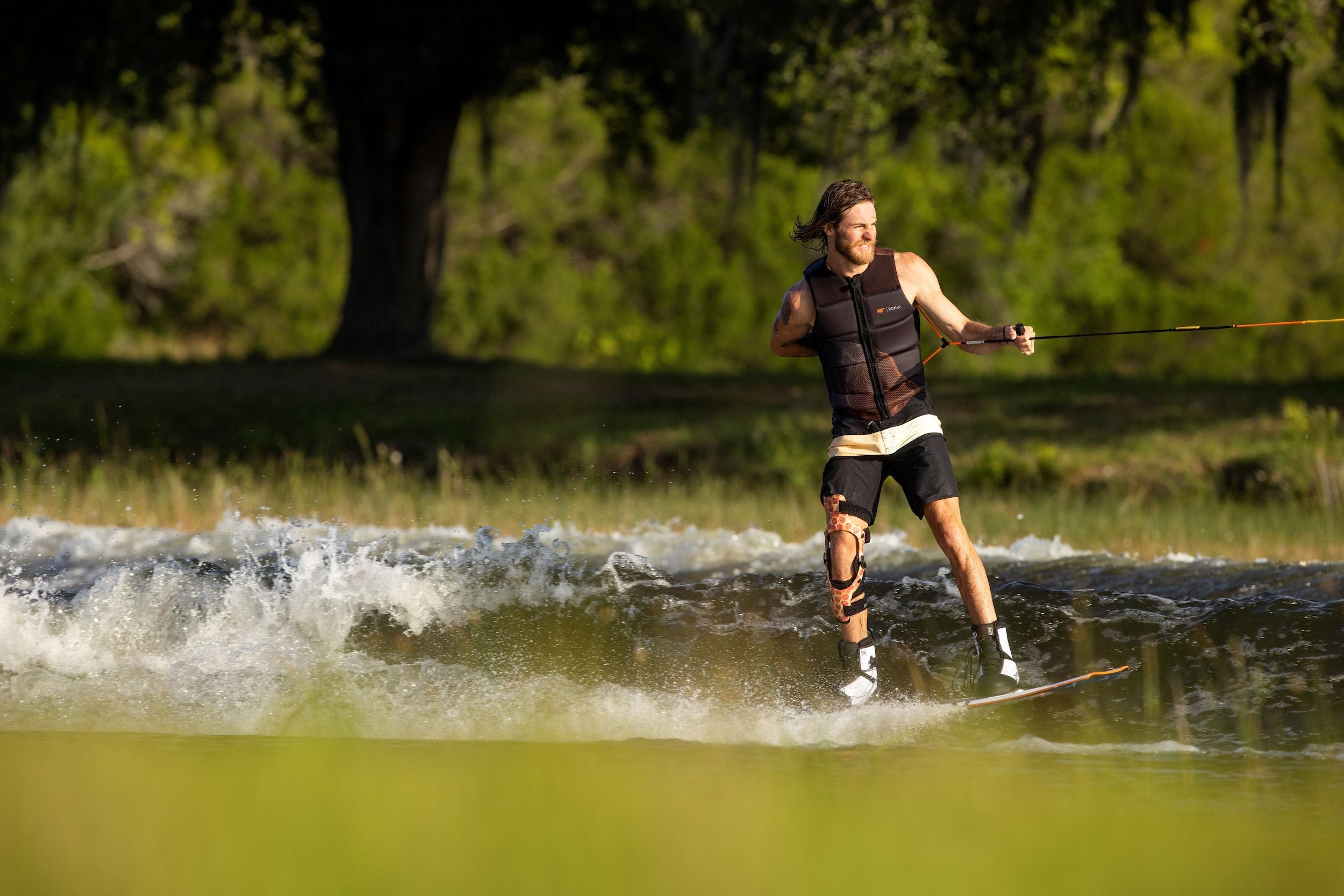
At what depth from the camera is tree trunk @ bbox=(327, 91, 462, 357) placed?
20.2 m

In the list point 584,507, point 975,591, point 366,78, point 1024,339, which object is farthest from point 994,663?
point 366,78

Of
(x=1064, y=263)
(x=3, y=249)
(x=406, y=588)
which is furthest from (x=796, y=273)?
(x=406, y=588)

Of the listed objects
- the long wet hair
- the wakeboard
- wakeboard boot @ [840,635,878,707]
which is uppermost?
the long wet hair

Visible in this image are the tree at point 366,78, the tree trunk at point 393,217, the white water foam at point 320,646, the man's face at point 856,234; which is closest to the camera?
the man's face at point 856,234

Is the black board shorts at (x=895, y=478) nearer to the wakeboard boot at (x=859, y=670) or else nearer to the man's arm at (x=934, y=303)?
the man's arm at (x=934, y=303)

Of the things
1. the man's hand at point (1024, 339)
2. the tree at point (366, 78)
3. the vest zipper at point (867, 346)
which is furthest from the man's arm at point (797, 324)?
the tree at point (366, 78)

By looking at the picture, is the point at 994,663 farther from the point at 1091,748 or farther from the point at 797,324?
the point at 797,324

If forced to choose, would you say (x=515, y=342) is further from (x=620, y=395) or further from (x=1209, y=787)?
(x=1209, y=787)

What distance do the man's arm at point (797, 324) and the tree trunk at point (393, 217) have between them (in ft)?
46.5

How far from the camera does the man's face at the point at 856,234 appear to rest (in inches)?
247

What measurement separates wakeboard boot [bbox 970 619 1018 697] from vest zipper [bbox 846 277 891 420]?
897 mm

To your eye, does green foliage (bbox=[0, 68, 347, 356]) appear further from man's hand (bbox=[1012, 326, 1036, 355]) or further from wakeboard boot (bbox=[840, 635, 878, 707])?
man's hand (bbox=[1012, 326, 1036, 355])

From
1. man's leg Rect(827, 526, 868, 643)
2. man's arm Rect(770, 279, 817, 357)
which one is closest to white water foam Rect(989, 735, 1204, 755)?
man's leg Rect(827, 526, 868, 643)

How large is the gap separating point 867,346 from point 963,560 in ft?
2.89
